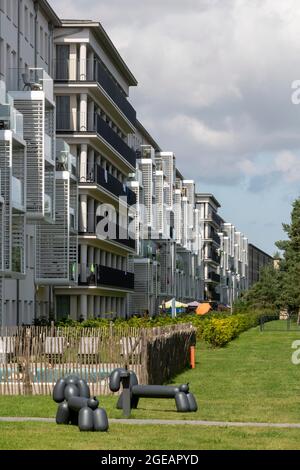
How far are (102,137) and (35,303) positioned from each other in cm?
1681

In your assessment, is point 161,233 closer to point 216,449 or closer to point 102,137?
point 102,137

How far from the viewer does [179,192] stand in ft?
464

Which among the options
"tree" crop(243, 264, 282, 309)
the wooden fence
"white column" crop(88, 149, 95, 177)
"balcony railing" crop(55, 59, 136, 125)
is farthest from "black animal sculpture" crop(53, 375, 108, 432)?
"tree" crop(243, 264, 282, 309)

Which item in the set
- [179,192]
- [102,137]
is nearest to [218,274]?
[179,192]

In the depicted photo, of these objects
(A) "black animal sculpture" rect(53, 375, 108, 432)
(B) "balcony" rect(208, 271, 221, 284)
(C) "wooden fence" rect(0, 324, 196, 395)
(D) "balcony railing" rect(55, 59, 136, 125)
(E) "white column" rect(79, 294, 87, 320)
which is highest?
(D) "balcony railing" rect(55, 59, 136, 125)

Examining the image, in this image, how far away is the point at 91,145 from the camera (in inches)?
2982

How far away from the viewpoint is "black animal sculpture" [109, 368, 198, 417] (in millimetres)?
22516

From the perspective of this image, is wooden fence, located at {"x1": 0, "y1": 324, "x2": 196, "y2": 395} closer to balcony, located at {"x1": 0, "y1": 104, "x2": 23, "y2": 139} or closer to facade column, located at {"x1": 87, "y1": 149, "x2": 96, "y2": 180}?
balcony, located at {"x1": 0, "y1": 104, "x2": 23, "y2": 139}

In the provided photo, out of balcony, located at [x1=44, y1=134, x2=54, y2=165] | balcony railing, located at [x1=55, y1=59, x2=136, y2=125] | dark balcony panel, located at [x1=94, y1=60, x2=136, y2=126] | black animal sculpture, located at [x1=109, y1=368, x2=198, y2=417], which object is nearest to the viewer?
black animal sculpture, located at [x1=109, y1=368, x2=198, y2=417]

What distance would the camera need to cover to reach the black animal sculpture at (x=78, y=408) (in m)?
19.4

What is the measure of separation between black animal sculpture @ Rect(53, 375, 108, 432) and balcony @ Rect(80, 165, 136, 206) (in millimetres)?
53070

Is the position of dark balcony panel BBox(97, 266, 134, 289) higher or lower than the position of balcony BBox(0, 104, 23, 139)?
lower

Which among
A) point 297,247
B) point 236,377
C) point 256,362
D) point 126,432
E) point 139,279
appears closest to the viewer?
point 126,432
